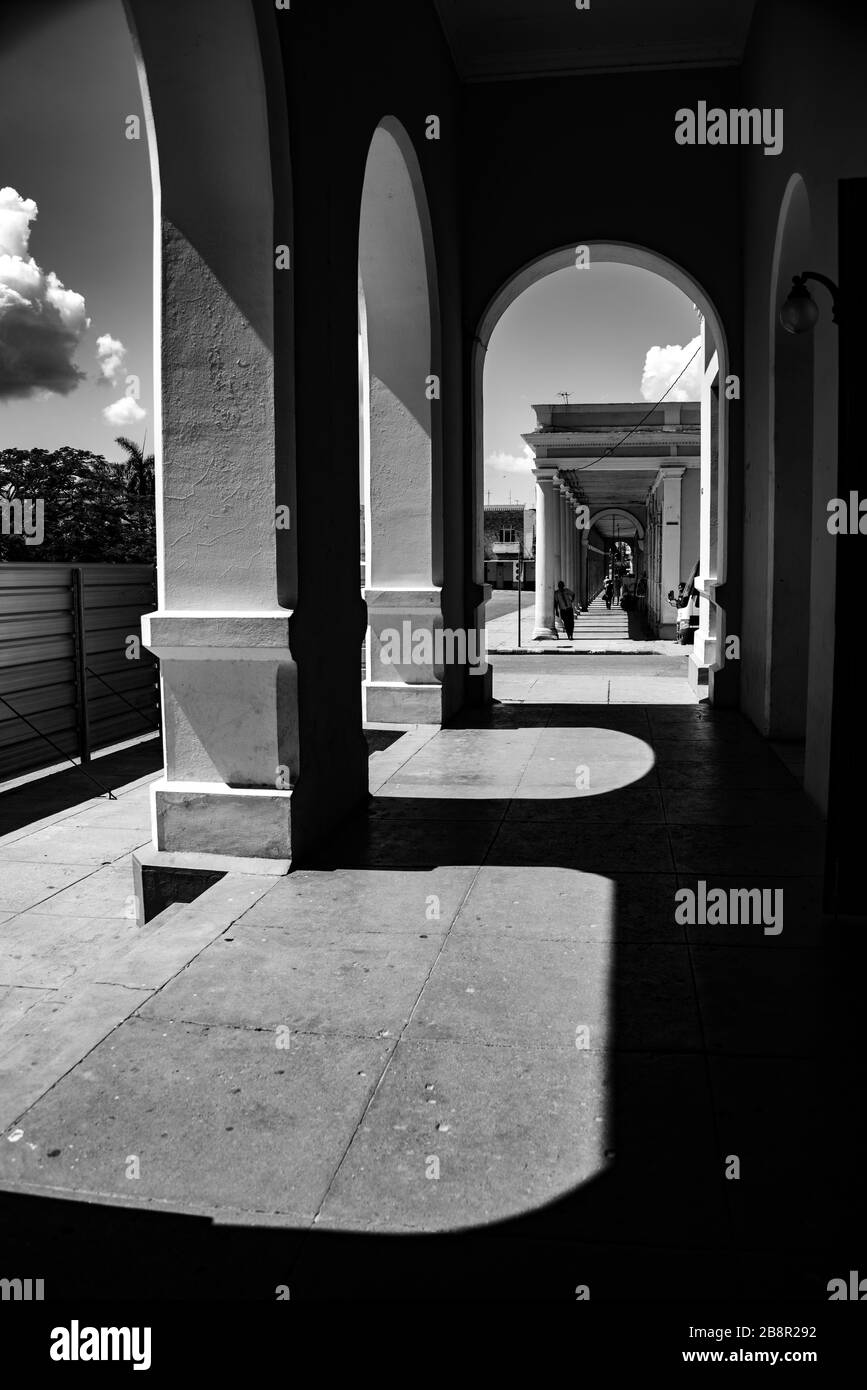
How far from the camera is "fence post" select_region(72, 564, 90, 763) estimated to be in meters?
8.85

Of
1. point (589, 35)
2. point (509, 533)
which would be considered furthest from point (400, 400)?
point (509, 533)

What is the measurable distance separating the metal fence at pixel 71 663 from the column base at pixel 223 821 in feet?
11.8

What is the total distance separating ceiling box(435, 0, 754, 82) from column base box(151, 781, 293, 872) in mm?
7311

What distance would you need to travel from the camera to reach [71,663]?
29.3 feet

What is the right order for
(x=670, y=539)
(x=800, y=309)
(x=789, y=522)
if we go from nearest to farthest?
(x=800, y=309), (x=789, y=522), (x=670, y=539)

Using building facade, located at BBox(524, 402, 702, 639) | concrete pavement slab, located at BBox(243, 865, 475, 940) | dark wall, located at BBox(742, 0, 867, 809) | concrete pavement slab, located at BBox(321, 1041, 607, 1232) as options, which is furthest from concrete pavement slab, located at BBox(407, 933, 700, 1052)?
building facade, located at BBox(524, 402, 702, 639)

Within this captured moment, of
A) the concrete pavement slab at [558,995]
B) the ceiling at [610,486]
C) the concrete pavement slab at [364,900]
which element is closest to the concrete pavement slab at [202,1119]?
the concrete pavement slab at [558,995]

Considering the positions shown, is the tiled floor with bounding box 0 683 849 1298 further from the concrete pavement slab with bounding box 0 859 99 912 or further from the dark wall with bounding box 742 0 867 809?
the dark wall with bounding box 742 0 867 809

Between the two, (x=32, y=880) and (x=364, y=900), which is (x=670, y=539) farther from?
(x=364, y=900)

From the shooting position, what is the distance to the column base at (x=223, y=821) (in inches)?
191

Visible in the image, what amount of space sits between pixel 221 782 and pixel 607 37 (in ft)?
26.4

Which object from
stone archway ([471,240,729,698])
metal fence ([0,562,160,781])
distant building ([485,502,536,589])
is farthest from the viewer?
distant building ([485,502,536,589])

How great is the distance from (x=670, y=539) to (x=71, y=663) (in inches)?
744
